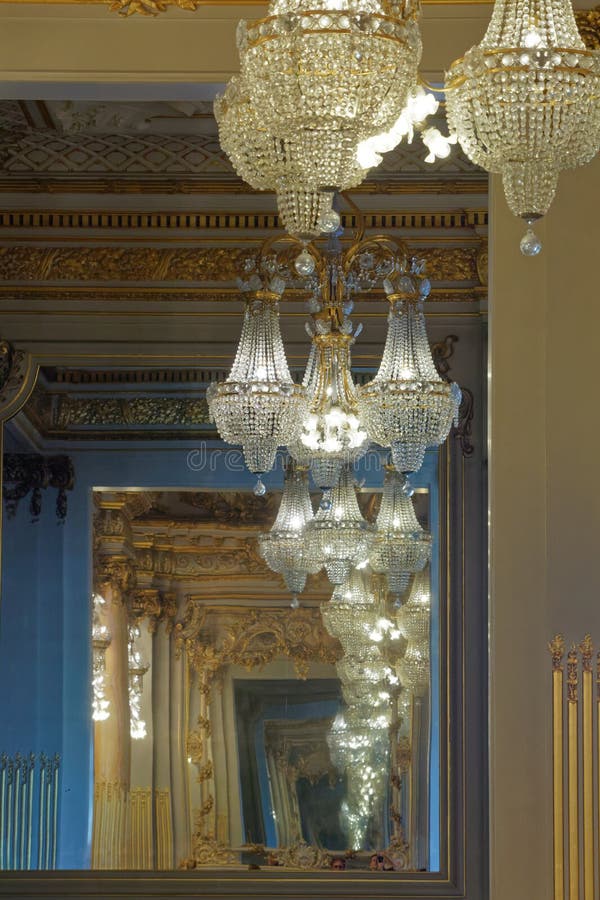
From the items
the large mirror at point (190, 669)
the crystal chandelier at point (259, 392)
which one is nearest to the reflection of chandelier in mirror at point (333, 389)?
the crystal chandelier at point (259, 392)

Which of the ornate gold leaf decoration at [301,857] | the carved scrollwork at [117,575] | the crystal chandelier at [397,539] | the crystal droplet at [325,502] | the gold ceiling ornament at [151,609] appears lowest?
the ornate gold leaf decoration at [301,857]

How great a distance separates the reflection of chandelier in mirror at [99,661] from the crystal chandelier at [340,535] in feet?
2.53

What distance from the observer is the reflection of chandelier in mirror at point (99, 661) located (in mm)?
4746

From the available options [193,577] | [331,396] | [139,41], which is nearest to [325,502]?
[193,577]

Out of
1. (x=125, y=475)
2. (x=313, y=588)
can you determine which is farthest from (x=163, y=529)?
(x=313, y=588)

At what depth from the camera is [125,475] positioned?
489 centimetres

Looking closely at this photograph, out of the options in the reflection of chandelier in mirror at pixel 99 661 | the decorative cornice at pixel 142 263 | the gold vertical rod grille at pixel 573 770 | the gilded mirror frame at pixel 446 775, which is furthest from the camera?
the decorative cornice at pixel 142 263

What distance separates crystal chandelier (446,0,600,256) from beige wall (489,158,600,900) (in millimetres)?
1362

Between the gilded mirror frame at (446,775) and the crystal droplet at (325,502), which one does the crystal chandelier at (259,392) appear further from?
the gilded mirror frame at (446,775)

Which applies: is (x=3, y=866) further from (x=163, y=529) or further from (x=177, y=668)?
(x=163, y=529)

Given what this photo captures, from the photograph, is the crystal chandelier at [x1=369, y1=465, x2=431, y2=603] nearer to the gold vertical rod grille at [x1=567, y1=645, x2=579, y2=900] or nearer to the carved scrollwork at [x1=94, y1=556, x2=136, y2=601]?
the carved scrollwork at [x1=94, y1=556, x2=136, y2=601]

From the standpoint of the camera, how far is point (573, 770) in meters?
3.47

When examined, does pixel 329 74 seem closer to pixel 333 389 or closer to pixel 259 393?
pixel 259 393

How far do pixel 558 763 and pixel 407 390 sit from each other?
1107 mm
